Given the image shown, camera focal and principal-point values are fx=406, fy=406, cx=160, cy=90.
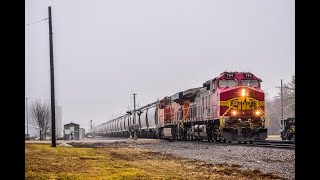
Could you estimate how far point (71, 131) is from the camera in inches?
2256

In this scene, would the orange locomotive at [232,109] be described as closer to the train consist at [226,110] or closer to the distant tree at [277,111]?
the train consist at [226,110]

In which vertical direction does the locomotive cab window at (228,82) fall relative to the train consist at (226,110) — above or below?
above

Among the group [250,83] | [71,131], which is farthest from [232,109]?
[71,131]

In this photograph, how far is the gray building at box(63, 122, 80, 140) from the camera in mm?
54844

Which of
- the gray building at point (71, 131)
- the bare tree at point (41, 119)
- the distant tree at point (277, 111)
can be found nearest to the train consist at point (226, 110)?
the gray building at point (71, 131)

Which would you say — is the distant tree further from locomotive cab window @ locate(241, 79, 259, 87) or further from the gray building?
locomotive cab window @ locate(241, 79, 259, 87)

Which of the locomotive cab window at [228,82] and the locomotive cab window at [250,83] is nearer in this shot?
the locomotive cab window at [228,82]

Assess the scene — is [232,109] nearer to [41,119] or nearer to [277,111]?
[41,119]

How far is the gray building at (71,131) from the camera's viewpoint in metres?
54.8

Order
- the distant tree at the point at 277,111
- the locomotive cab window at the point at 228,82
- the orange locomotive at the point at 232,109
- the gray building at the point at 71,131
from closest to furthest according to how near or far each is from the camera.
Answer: the orange locomotive at the point at 232,109
the locomotive cab window at the point at 228,82
the gray building at the point at 71,131
the distant tree at the point at 277,111
